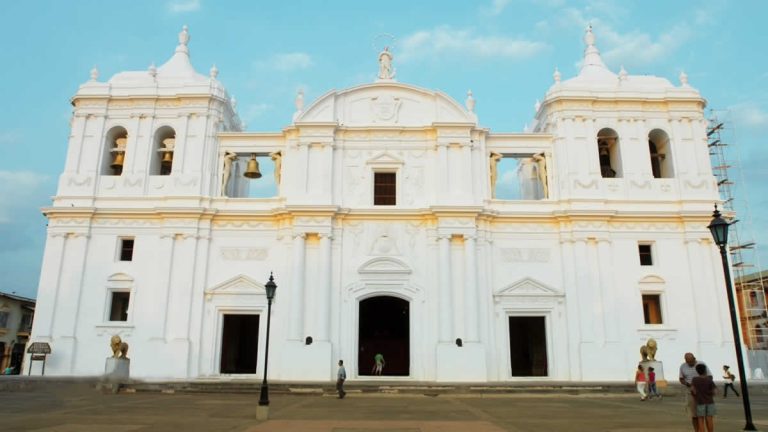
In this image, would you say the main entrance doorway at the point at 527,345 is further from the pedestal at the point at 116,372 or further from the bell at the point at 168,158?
the bell at the point at 168,158

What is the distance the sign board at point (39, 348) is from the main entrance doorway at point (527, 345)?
19846 millimetres

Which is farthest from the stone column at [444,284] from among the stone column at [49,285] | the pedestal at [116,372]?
the stone column at [49,285]

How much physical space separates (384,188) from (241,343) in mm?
10060

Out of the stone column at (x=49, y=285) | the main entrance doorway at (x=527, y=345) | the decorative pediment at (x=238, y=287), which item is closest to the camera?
the stone column at (x=49, y=285)

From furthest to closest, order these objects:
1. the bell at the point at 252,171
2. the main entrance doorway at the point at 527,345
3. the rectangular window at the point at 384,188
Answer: the rectangular window at the point at 384,188, the main entrance doorway at the point at 527,345, the bell at the point at 252,171

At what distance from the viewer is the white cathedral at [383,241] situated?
23766 mm

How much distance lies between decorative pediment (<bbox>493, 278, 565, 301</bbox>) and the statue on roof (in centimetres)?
1199

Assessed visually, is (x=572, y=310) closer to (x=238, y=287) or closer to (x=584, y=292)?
(x=584, y=292)

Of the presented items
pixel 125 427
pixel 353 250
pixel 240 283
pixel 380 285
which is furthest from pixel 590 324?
pixel 125 427

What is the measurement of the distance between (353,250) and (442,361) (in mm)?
6207

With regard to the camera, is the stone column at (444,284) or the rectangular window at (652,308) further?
the rectangular window at (652,308)

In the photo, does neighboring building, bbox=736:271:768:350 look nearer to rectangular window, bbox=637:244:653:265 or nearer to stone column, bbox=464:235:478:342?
rectangular window, bbox=637:244:653:265

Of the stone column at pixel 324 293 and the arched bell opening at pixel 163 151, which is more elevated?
the arched bell opening at pixel 163 151

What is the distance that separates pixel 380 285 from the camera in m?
24.5
